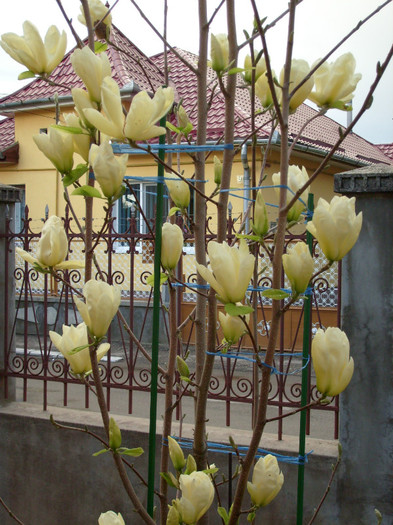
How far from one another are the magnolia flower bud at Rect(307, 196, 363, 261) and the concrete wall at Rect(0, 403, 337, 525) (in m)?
2.37

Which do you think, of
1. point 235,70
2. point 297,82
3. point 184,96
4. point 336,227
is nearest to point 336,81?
point 297,82

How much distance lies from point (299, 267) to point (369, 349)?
2.19 metres

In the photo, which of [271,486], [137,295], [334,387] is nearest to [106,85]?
[334,387]

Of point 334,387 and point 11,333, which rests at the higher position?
point 334,387

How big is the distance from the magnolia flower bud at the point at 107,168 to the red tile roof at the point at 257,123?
28.9 ft

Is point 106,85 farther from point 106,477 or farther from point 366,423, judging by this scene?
point 106,477

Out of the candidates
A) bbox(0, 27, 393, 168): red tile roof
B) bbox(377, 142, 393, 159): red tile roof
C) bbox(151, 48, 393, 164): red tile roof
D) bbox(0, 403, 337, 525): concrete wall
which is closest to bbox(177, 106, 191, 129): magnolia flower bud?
bbox(0, 403, 337, 525): concrete wall

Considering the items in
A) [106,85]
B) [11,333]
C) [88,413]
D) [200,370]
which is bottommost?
[88,413]

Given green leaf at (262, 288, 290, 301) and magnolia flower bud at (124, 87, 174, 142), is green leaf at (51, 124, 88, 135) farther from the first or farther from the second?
green leaf at (262, 288, 290, 301)

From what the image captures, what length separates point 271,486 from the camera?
1102 mm

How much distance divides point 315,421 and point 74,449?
229 cm

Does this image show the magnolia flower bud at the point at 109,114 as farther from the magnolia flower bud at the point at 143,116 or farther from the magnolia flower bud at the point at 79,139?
the magnolia flower bud at the point at 79,139

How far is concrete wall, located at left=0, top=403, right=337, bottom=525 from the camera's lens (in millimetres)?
3225

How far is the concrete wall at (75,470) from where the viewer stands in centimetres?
322
